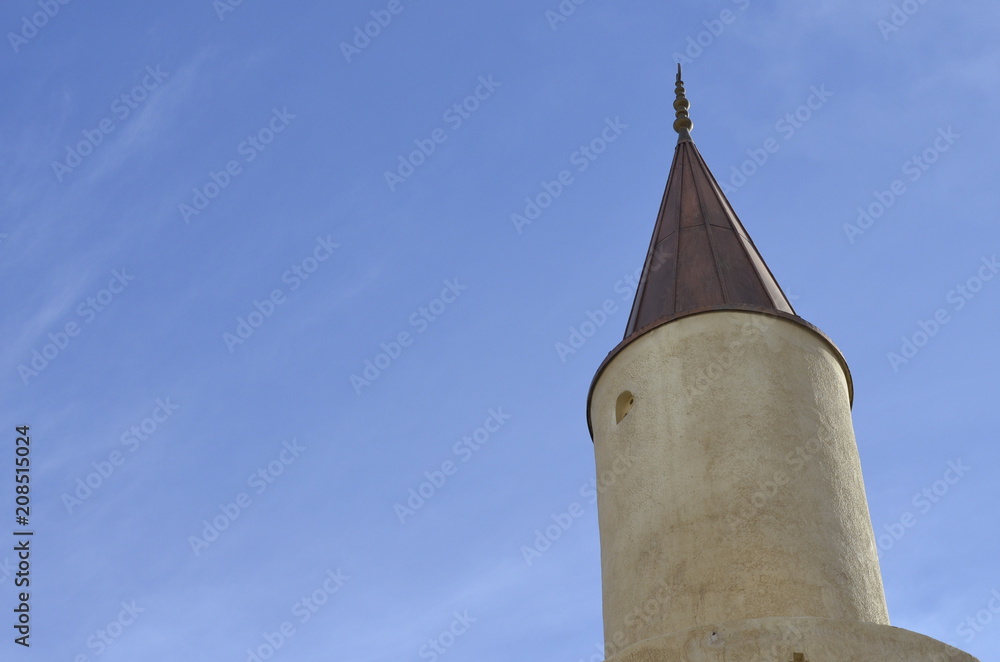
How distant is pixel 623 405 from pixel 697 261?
1.80 m

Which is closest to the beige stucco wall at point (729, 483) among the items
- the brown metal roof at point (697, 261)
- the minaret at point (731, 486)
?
the minaret at point (731, 486)

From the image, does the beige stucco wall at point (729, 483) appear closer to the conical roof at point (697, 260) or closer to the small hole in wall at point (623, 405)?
the small hole in wall at point (623, 405)

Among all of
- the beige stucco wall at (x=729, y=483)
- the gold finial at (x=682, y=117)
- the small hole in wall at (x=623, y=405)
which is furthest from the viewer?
the gold finial at (x=682, y=117)

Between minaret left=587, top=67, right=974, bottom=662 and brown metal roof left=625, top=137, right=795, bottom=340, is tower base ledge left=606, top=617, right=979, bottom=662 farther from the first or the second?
brown metal roof left=625, top=137, right=795, bottom=340

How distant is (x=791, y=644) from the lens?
809 centimetres

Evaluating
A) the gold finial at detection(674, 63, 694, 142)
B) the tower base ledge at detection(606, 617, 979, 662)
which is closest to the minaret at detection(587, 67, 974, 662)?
the tower base ledge at detection(606, 617, 979, 662)

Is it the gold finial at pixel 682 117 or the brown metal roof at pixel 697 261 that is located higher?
the gold finial at pixel 682 117

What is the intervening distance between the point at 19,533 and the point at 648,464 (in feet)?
33.3

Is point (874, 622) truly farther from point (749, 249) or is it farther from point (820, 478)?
point (749, 249)

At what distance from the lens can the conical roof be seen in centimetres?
1092

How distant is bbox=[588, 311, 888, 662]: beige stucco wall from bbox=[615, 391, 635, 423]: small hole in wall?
0.06 meters

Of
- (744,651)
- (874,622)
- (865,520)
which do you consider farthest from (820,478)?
(744,651)

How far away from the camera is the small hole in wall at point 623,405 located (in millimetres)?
10526

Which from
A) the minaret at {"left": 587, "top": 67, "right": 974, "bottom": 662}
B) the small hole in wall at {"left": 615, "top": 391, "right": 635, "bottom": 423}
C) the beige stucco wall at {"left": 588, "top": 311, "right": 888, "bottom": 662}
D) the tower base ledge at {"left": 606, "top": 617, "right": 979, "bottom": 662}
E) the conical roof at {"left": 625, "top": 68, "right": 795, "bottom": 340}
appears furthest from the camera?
the conical roof at {"left": 625, "top": 68, "right": 795, "bottom": 340}
